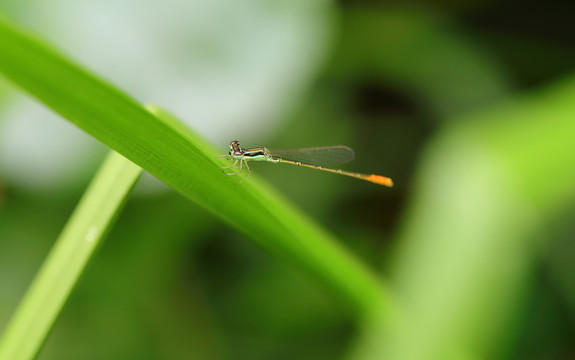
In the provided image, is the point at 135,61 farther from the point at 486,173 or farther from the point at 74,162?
the point at 486,173

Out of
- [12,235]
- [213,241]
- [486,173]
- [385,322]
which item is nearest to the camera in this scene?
[385,322]

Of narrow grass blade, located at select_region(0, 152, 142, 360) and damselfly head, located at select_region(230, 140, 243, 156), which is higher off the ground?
damselfly head, located at select_region(230, 140, 243, 156)

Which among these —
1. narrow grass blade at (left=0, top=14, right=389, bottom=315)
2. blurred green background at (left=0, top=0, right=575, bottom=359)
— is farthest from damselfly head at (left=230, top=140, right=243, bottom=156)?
narrow grass blade at (left=0, top=14, right=389, bottom=315)

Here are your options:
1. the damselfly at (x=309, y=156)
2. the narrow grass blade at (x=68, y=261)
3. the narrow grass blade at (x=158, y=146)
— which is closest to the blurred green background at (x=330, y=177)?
the damselfly at (x=309, y=156)

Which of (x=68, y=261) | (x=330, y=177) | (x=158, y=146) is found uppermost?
(x=330, y=177)

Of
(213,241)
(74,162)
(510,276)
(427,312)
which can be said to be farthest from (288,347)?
(74,162)

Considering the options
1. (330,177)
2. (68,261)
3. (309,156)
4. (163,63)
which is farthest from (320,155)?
(68,261)

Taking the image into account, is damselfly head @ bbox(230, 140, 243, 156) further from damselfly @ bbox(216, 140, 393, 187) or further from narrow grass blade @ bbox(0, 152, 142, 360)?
narrow grass blade @ bbox(0, 152, 142, 360)

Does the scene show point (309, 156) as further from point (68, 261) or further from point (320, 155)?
point (68, 261)
